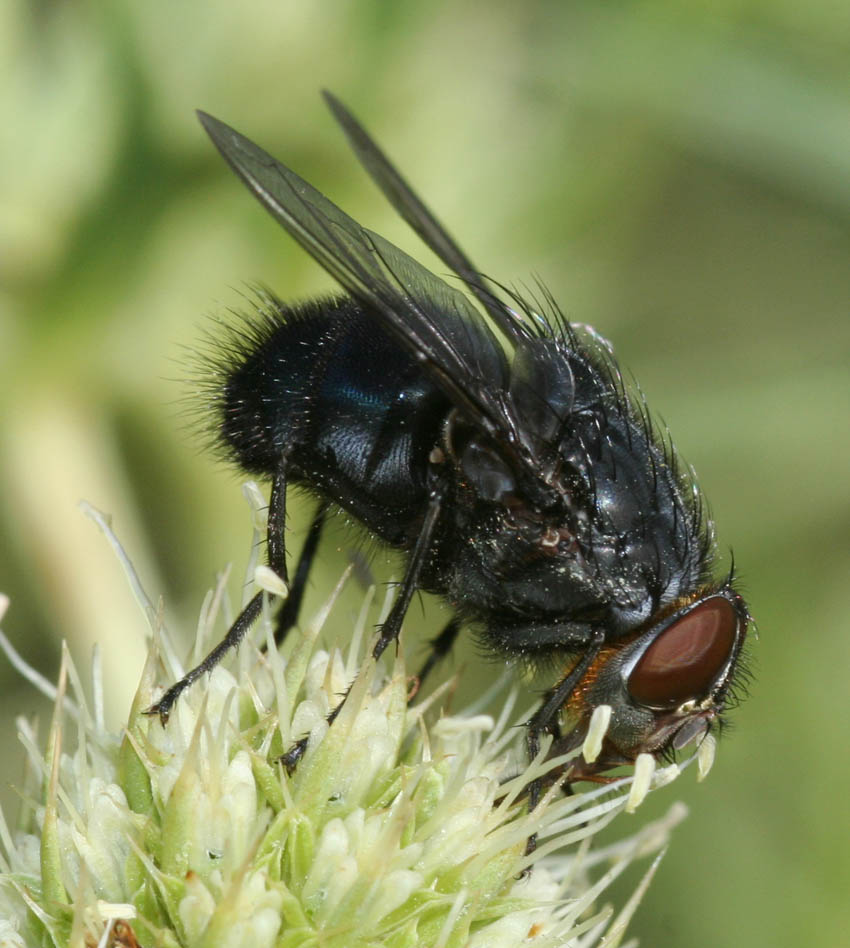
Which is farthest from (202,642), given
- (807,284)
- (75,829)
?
(807,284)

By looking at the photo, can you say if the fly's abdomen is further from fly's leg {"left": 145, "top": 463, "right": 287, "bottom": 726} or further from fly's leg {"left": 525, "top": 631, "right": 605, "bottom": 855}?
fly's leg {"left": 525, "top": 631, "right": 605, "bottom": 855}

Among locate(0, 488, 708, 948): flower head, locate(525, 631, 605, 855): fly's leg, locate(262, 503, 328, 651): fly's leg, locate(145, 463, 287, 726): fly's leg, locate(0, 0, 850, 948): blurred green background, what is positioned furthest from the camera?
locate(0, 0, 850, 948): blurred green background

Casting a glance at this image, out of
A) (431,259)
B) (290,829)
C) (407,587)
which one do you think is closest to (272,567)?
(407,587)

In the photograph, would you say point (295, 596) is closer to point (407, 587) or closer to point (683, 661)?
point (407, 587)

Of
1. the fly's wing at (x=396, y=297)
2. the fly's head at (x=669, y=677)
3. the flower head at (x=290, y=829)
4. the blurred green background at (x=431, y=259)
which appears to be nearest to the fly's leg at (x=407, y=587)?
the flower head at (x=290, y=829)

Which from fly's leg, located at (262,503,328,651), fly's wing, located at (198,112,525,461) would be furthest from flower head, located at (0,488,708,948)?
fly's wing, located at (198,112,525,461)

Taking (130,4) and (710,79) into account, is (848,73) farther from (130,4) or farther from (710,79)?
(130,4)

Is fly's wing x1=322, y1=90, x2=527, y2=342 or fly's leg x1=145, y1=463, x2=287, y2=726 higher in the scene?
fly's wing x1=322, y1=90, x2=527, y2=342
